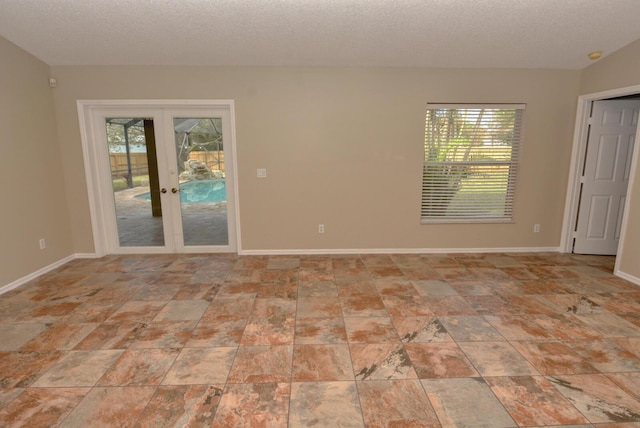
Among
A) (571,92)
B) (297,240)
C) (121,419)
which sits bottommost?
(121,419)

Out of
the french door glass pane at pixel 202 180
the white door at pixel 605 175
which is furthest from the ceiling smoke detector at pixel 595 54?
the french door glass pane at pixel 202 180

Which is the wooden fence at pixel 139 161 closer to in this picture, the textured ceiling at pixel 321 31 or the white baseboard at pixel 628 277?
the textured ceiling at pixel 321 31

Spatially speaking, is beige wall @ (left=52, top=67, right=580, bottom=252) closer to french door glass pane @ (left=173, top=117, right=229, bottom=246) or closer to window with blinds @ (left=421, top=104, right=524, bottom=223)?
window with blinds @ (left=421, top=104, right=524, bottom=223)

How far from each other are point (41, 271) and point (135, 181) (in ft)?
4.89

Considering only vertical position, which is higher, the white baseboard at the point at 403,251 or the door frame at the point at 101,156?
the door frame at the point at 101,156

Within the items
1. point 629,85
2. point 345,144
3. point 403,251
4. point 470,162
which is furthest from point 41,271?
point 629,85

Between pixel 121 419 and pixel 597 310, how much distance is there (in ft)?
12.3

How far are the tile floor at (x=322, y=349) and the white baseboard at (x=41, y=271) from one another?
3.9 inches

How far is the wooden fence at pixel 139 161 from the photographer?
14.2ft

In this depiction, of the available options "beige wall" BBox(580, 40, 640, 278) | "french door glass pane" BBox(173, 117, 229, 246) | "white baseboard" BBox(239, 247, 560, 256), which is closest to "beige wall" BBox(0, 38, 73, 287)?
"french door glass pane" BBox(173, 117, 229, 246)

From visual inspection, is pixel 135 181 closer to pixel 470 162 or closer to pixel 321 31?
pixel 321 31

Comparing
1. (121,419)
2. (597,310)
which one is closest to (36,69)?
(121,419)

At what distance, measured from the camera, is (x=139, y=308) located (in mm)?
2959

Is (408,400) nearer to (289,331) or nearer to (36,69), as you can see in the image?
(289,331)
